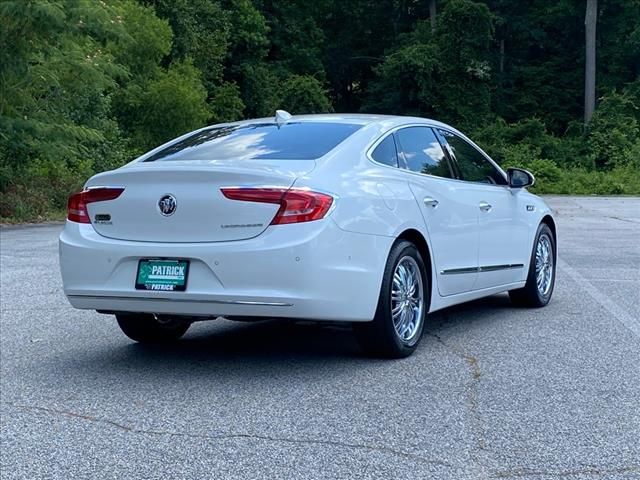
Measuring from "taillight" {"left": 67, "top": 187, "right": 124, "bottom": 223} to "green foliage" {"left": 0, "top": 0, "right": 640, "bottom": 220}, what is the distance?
592 inches

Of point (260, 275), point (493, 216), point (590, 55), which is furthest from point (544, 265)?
point (590, 55)

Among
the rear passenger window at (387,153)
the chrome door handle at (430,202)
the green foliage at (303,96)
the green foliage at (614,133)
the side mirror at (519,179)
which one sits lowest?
the green foliage at (614,133)

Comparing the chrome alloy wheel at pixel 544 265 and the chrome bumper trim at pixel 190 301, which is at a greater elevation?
the chrome bumper trim at pixel 190 301

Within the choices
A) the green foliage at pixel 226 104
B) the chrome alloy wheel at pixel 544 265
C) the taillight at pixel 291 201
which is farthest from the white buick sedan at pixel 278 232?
the green foliage at pixel 226 104

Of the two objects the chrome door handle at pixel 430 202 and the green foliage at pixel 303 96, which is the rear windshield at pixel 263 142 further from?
the green foliage at pixel 303 96

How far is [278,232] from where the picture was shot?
18.9ft

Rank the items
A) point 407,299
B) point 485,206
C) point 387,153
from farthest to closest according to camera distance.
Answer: point 485,206, point 387,153, point 407,299

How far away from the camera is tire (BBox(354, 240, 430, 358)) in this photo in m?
6.25

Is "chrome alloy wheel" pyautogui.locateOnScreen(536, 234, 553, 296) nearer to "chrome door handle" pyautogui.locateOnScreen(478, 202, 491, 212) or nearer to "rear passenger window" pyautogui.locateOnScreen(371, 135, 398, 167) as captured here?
"chrome door handle" pyautogui.locateOnScreen(478, 202, 491, 212)

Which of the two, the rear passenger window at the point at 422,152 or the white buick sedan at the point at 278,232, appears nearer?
the white buick sedan at the point at 278,232

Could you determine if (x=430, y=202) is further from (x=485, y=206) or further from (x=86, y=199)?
(x=86, y=199)

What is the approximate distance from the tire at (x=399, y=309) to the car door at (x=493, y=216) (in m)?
1.09

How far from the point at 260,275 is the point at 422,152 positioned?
209 centimetres

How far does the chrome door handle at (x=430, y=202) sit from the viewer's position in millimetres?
6894
